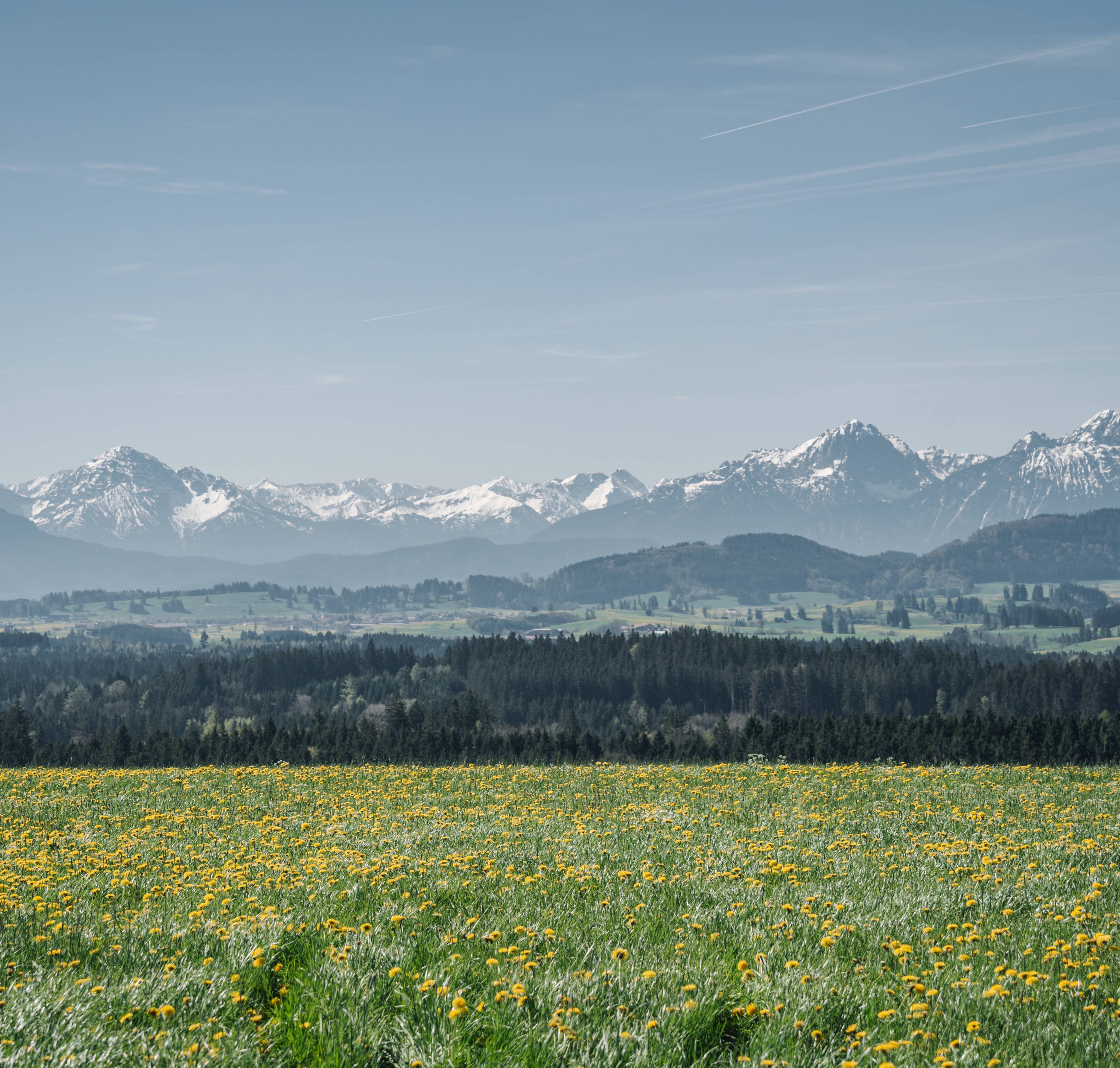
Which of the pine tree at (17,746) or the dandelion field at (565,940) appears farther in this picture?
the pine tree at (17,746)

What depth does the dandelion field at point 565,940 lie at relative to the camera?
730 centimetres

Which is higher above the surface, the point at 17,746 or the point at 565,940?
the point at 565,940

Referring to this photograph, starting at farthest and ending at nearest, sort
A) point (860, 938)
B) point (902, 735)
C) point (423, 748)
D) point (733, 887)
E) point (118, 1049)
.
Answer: point (423, 748) < point (902, 735) < point (733, 887) < point (860, 938) < point (118, 1049)

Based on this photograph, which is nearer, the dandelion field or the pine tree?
the dandelion field

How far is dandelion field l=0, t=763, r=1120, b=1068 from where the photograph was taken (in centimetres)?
730

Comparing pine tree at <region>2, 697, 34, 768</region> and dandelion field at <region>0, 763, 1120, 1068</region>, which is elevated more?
dandelion field at <region>0, 763, 1120, 1068</region>

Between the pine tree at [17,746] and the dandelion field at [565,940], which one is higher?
the dandelion field at [565,940]

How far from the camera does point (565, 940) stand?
994 centimetres

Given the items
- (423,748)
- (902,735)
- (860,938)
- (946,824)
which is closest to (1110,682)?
(902,735)

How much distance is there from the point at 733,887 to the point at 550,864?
10.1 feet

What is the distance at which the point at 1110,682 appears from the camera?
172 m

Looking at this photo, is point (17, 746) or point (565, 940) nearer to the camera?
point (565, 940)

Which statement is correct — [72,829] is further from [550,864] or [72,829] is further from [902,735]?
[902,735]

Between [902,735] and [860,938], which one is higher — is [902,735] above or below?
below
